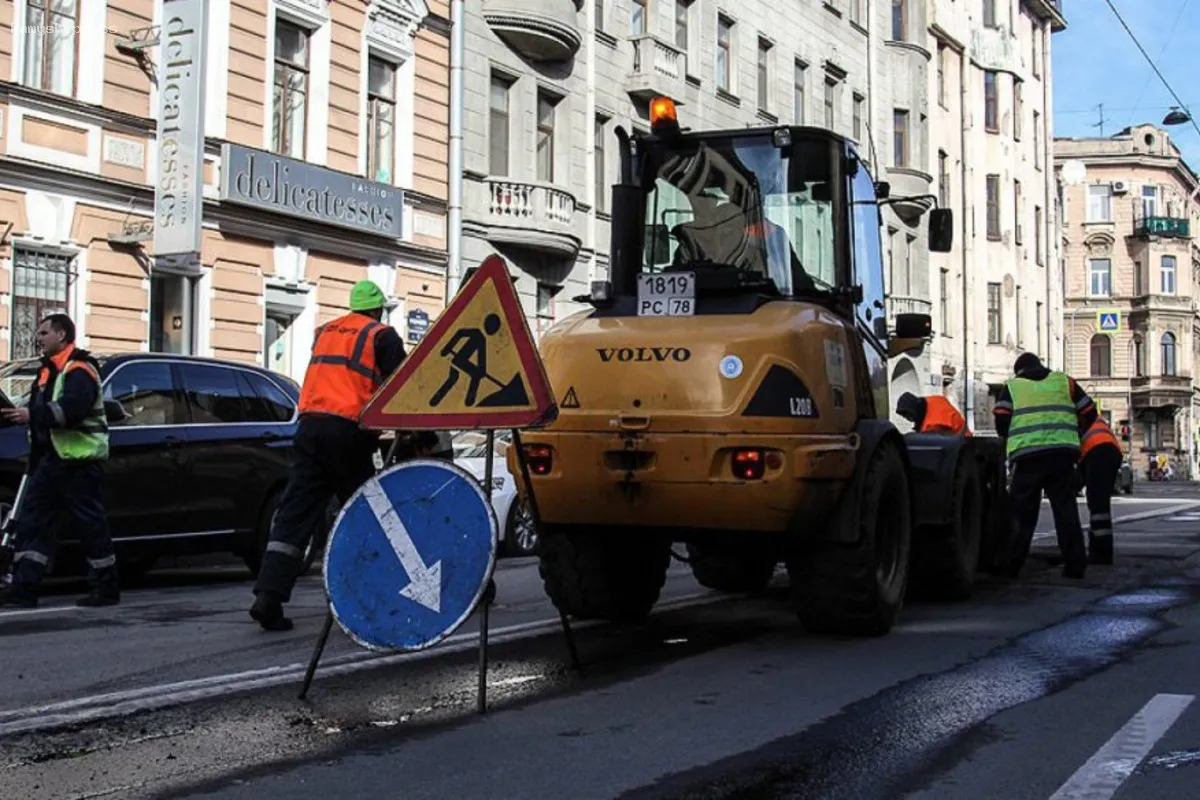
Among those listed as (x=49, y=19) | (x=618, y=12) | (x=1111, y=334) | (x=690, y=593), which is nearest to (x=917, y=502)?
(x=690, y=593)

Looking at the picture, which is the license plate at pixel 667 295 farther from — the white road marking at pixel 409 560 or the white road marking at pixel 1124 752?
the white road marking at pixel 1124 752

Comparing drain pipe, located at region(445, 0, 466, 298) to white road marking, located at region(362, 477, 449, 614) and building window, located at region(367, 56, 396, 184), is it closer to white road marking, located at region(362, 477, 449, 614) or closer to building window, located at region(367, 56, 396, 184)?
building window, located at region(367, 56, 396, 184)

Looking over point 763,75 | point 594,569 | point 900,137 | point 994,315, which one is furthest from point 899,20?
point 594,569

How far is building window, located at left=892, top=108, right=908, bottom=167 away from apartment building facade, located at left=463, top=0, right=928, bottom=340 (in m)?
5.44

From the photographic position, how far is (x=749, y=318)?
709cm

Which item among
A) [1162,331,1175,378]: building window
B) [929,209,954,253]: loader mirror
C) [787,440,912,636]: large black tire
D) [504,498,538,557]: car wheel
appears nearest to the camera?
[787,440,912,636]: large black tire

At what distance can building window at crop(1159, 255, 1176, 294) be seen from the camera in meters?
77.1

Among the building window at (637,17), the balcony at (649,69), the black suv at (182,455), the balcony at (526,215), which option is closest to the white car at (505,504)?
the black suv at (182,455)

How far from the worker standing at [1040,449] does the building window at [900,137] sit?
99.3ft

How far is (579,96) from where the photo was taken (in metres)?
26.8

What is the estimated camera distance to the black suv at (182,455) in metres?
10.5

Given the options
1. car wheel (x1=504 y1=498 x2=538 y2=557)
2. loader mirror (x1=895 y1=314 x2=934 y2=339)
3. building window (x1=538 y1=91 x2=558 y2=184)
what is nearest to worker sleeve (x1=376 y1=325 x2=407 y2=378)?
loader mirror (x1=895 y1=314 x2=934 y2=339)

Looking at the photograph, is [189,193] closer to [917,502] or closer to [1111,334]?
[917,502]

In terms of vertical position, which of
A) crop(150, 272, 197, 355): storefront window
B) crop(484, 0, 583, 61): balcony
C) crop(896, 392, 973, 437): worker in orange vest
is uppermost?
A: crop(484, 0, 583, 61): balcony
